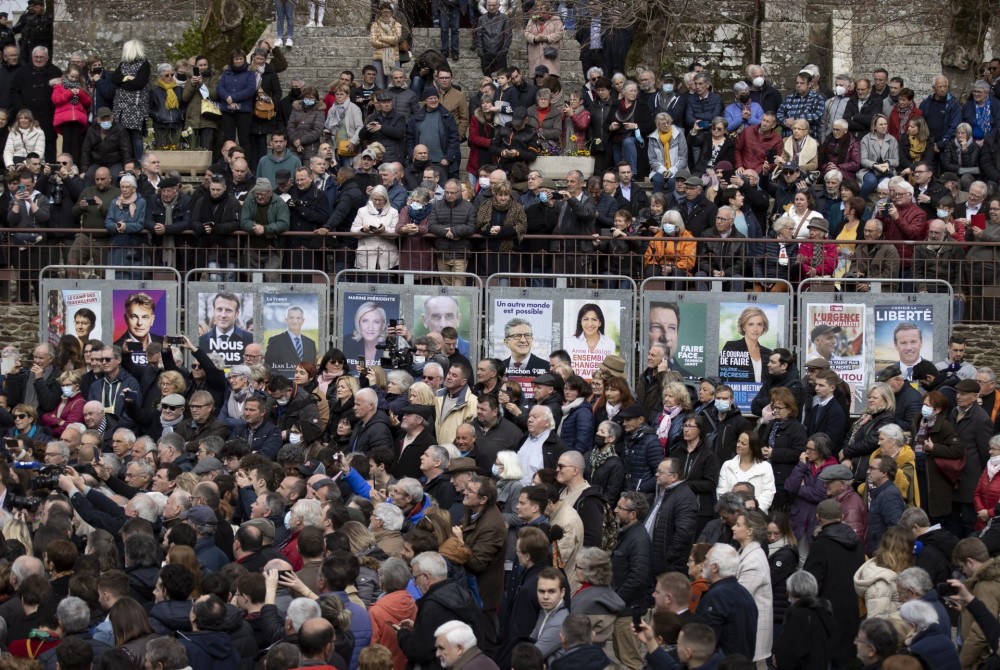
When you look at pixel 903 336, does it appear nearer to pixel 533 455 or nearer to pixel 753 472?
pixel 753 472

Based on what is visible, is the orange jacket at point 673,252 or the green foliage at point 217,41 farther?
the green foliage at point 217,41

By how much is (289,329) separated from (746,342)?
184 inches

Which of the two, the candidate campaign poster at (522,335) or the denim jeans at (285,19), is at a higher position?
the denim jeans at (285,19)

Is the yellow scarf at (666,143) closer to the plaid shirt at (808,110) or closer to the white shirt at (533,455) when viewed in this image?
the plaid shirt at (808,110)

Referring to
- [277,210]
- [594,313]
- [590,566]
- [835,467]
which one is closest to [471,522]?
[590,566]

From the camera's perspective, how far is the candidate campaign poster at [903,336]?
698 inches

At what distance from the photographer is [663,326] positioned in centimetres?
1794

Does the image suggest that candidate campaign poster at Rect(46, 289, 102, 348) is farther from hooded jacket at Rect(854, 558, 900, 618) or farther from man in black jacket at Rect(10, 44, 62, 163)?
hooded jacket at Rect(854, 558, 900, 618)

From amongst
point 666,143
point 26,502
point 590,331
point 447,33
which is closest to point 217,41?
point 447,33

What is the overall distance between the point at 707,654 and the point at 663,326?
27.4 feet

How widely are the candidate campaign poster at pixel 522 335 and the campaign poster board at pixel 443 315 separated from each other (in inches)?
10.8

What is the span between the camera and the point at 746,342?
17.8m

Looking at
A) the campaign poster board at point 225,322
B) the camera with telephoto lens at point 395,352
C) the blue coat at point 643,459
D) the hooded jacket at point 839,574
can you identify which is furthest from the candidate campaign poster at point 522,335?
the hooded jacket at point 839,574

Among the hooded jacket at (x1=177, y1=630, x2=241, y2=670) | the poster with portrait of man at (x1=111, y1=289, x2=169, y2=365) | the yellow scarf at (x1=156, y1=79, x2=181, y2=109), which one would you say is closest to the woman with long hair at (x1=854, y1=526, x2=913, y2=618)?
the hooded jacket at (x1=177, y1=630, x2=241, y2=670)
